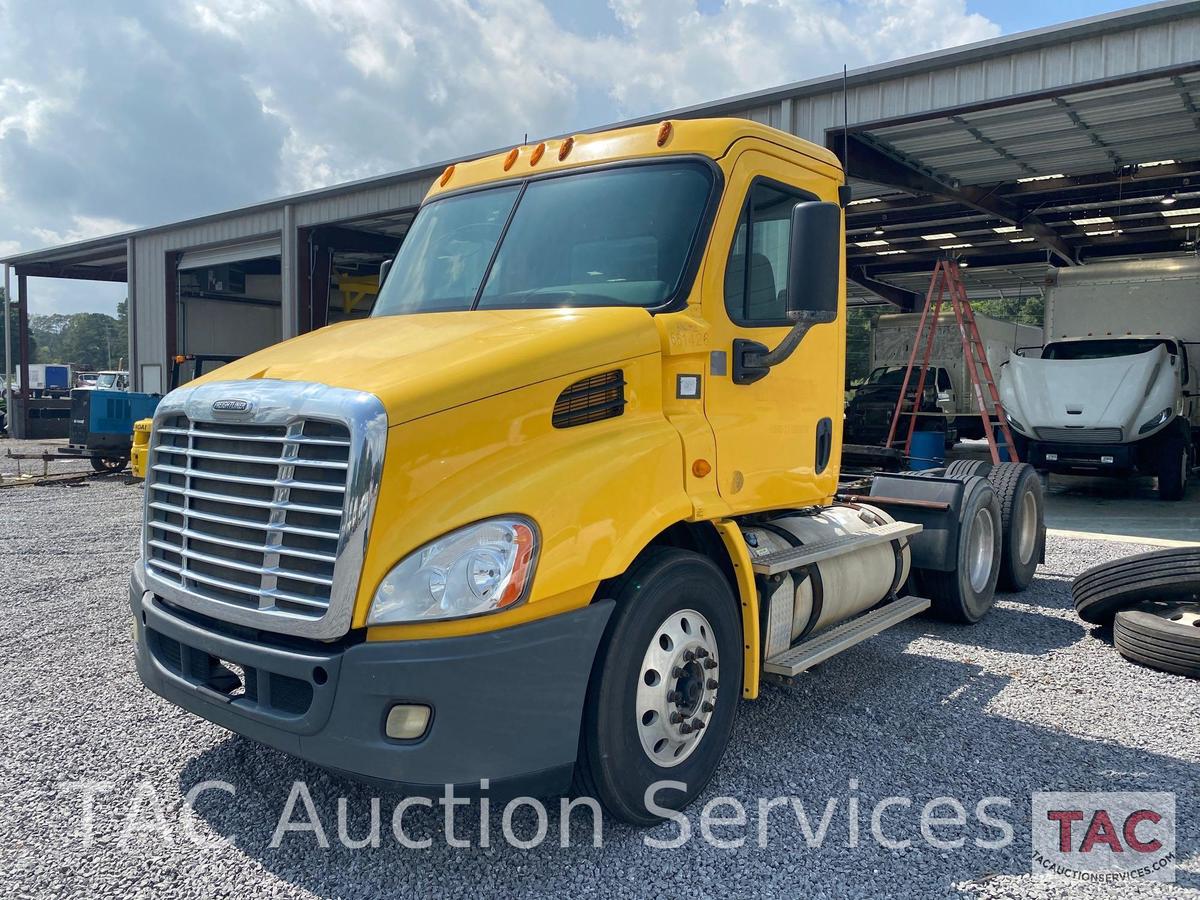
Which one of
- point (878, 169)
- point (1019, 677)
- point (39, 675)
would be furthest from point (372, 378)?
point (878, 169)

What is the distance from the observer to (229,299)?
25719 mm

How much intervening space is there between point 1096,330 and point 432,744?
50.7 feet

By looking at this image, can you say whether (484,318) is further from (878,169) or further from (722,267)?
(878,169)

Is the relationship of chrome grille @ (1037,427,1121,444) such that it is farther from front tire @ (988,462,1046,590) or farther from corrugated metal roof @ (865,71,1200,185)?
front tire @ (988,462,1046,590)

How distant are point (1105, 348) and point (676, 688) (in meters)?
14.3

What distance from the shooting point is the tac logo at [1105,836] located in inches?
128

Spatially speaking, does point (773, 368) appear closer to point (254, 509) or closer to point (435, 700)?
point (435, 700)

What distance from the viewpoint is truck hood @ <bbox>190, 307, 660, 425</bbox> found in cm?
302

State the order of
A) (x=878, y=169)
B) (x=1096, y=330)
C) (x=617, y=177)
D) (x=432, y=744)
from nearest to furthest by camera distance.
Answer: (x=432, y=744), (x=617, y=177), (x=878, y=169), (x=1096, y=330)

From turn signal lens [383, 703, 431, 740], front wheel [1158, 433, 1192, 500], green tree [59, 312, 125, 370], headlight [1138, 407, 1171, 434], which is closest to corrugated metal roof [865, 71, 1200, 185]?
headlight [1138, 407, 1171, 434]

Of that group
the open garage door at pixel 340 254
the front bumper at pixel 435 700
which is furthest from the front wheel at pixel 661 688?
the open garage door at pixel 340 254

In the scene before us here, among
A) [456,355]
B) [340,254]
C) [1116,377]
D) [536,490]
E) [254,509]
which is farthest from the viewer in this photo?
[340,254]

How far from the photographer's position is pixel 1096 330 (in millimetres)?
15195

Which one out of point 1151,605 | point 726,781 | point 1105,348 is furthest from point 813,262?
point 1105,348
